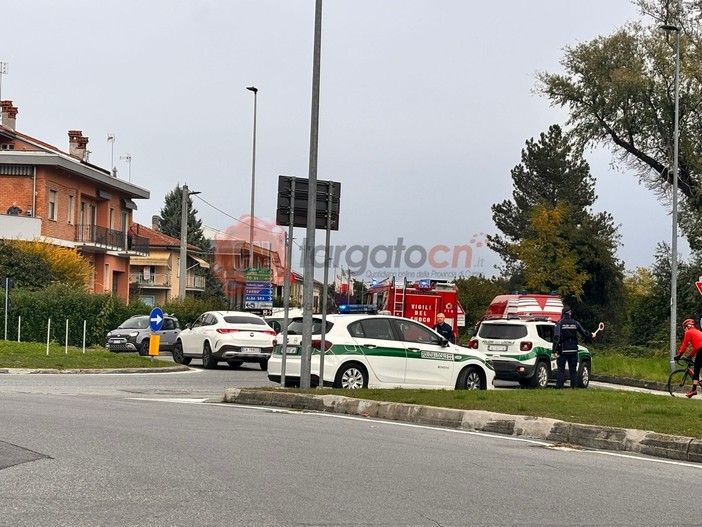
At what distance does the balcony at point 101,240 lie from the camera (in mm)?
54031

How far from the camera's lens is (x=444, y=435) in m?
13.1

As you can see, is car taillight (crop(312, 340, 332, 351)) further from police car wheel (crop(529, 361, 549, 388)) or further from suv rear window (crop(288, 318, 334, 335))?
police car wheel (crop(529, 361, 549, 388))

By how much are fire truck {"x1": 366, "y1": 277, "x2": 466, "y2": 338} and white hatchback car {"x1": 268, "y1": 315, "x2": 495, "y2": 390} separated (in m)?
15.7

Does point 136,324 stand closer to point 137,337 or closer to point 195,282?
point 137,337

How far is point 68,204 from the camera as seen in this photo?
5334 centimetres

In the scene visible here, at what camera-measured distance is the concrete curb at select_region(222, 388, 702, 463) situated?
39.4 feet

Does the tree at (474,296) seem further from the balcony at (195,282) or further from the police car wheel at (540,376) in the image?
the police car wheel at (540,376)

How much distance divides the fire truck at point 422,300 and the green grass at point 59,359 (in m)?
8.70

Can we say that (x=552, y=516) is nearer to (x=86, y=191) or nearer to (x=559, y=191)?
(x=86, y=191)

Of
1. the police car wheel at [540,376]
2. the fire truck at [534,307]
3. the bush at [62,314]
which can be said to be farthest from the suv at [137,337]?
the police car wheel at [540,376]

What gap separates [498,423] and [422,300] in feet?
72.9

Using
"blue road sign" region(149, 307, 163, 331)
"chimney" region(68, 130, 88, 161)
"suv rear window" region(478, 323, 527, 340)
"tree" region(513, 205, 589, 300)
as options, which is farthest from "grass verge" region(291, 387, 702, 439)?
"chimney" region(68, 130, 88, 161)

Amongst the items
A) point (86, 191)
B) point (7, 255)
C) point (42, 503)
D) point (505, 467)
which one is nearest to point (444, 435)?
point (505, 467)

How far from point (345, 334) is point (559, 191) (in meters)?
69.2
